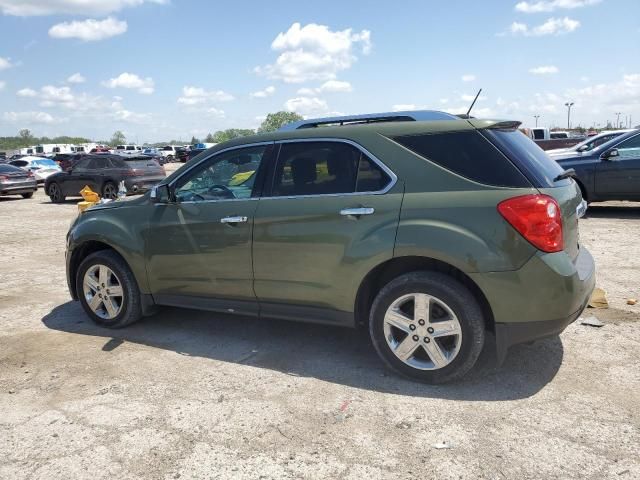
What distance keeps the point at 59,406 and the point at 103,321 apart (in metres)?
1.57

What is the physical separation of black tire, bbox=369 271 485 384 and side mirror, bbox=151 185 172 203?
209cm

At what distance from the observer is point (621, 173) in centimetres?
1004

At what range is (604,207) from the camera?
11.9 meters

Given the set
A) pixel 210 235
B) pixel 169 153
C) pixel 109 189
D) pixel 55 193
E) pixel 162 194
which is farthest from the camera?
pixel 169 153

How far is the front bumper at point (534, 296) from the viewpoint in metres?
3.23

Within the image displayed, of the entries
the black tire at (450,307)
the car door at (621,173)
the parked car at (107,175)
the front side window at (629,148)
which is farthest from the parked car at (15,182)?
the black tire at (450,307)

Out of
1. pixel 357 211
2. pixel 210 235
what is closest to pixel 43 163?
pixel 210 235

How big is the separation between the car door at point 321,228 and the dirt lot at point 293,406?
54 cm

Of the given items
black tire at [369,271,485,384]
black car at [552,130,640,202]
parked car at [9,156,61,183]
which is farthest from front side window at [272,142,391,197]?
parked car at [9,156,61,183]

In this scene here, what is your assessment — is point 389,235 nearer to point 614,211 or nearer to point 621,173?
point 621,173

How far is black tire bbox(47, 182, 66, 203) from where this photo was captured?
18438 mm

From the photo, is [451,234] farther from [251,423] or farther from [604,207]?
[604,207]

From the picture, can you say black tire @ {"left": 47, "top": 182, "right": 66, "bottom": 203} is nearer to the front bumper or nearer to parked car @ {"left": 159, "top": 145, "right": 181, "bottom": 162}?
the front bumper

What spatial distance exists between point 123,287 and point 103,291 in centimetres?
26
